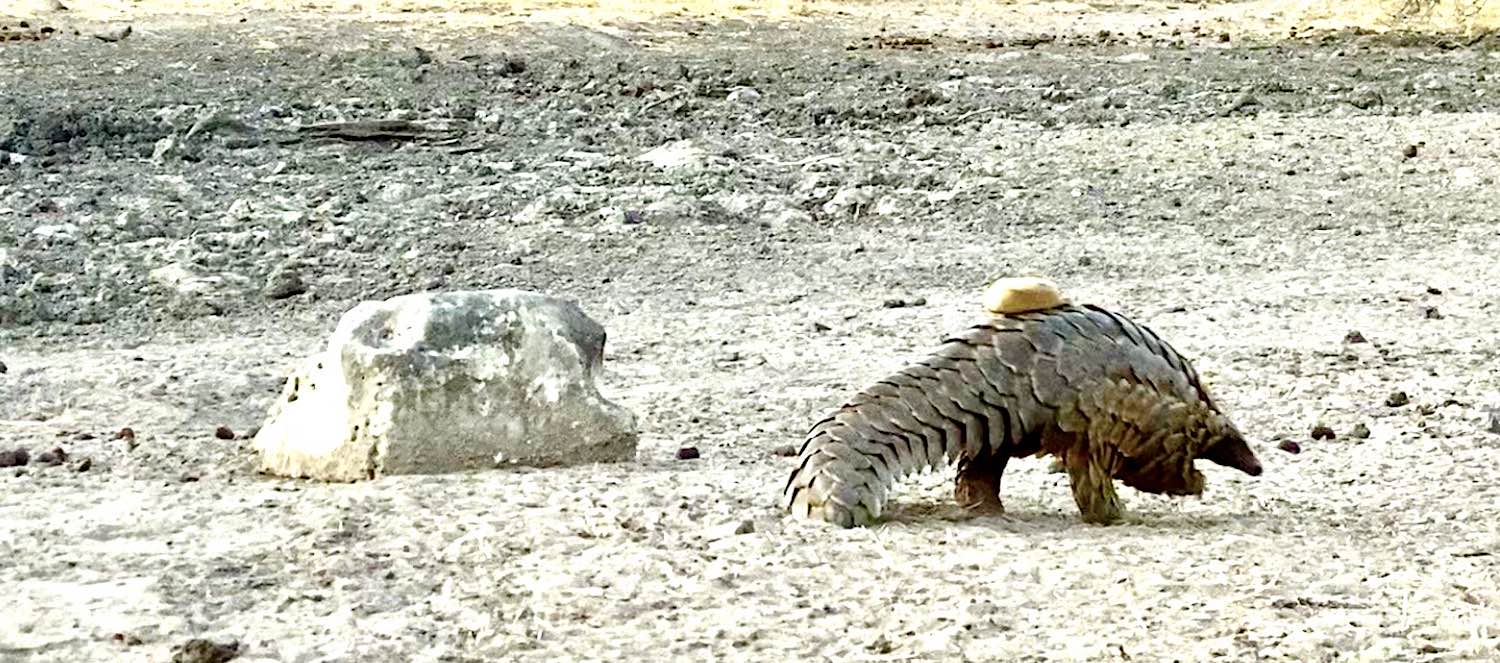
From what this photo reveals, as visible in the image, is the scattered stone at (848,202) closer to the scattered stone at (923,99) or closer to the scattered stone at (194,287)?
the scattered stone at (923,99)

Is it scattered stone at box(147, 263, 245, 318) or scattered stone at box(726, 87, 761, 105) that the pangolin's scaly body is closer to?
scattered stone at box(147, 263, 245, 318)

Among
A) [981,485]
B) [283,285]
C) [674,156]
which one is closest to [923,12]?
[674,156]

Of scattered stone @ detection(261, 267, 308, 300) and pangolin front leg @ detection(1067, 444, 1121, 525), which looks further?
scattered stone @ detection(261, 267, 308, 300)

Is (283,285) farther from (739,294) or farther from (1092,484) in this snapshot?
(1092,484)

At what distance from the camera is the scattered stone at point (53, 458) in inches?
175

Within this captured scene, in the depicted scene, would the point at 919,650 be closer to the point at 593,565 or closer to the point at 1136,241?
the point at 593,565

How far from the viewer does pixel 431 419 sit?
427cm

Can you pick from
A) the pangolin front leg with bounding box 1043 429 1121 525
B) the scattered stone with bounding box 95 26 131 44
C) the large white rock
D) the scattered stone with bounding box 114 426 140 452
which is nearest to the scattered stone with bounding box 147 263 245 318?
the scattered stone with bounding box 114 426 140 452

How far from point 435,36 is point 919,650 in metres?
10.1

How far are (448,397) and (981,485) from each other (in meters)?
1.05

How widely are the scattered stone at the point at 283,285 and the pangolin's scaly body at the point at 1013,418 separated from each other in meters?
3.51

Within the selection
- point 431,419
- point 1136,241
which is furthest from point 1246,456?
point 1136,241

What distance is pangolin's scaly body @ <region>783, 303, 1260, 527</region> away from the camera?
12.4 ft

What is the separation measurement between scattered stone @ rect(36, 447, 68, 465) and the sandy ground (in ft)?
0.13
